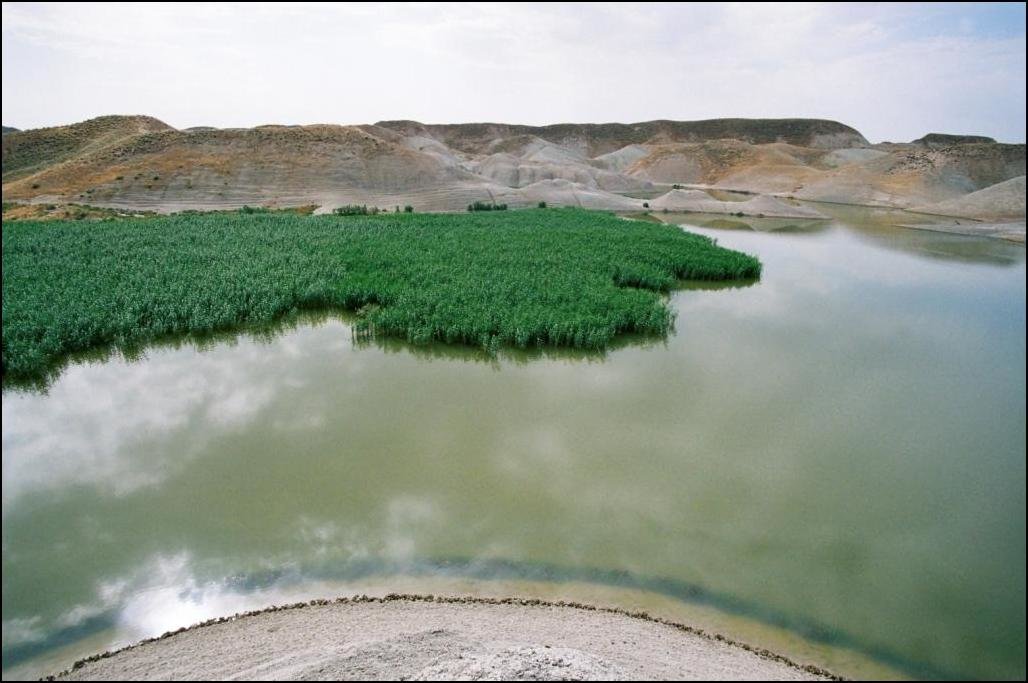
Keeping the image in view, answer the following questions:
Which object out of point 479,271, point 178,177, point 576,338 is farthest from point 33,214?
point 576,338

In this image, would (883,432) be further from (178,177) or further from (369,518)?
(178,177)

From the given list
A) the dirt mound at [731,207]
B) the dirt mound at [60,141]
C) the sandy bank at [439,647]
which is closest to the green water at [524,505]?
the sandy bank at [439,647]

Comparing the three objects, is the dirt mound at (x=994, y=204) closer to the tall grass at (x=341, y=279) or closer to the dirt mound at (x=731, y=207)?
the dirt mound at (x=731, y=207)

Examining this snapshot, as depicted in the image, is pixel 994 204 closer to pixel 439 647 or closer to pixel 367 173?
pixel 367 173

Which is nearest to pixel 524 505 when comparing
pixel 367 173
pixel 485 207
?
pixel 485 207

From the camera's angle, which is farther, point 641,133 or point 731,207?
point 641,133
